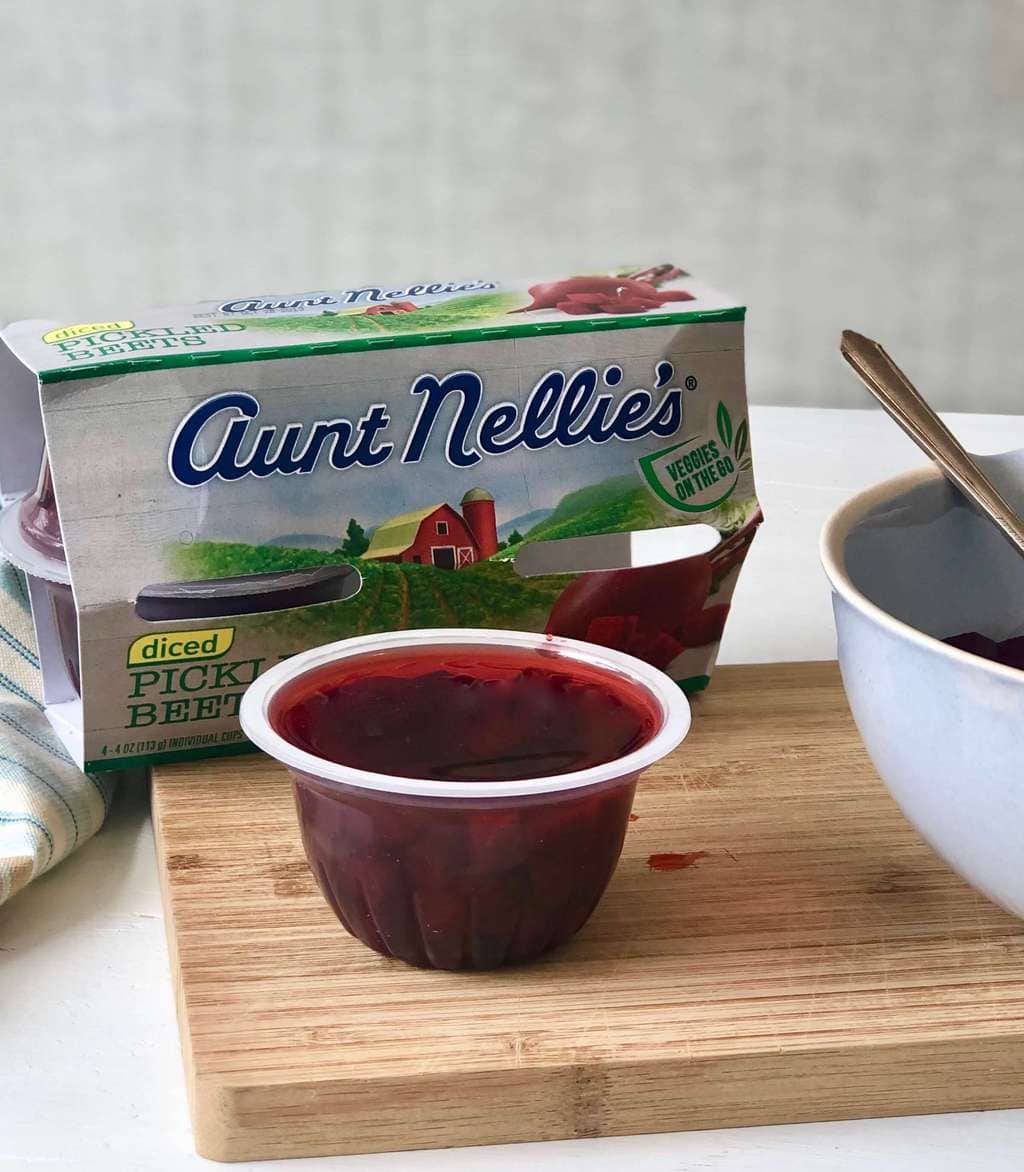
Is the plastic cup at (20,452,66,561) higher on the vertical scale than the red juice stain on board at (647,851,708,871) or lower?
higher

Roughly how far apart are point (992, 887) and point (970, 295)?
59.4 inches

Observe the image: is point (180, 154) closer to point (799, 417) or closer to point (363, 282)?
point (363, 282)

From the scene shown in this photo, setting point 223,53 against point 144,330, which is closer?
point 144,330

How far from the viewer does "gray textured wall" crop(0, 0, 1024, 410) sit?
1.91 metres

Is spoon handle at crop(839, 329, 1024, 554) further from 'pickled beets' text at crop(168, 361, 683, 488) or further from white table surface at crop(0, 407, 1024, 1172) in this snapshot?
white table surface at crop(0, 407, 1024, 1172)

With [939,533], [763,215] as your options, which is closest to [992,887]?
[939,533]

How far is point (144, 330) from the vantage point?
81 centimetres

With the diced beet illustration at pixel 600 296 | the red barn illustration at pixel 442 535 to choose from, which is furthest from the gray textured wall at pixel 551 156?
the red barn illustration at pixel 442 535

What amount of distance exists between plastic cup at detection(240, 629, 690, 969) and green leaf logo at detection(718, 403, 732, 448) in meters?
0.23

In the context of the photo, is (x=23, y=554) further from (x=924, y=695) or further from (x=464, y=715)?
(x=924, y=695)

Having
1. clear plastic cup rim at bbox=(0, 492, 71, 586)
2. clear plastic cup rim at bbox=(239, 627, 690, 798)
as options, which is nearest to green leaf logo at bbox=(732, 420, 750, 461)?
clear plastic cup rim at bbox=(239, 627, 690, 798)

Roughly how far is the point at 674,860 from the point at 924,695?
0.57 feet

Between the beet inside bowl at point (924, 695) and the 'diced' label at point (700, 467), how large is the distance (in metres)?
0.12

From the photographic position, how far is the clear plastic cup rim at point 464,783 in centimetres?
61
